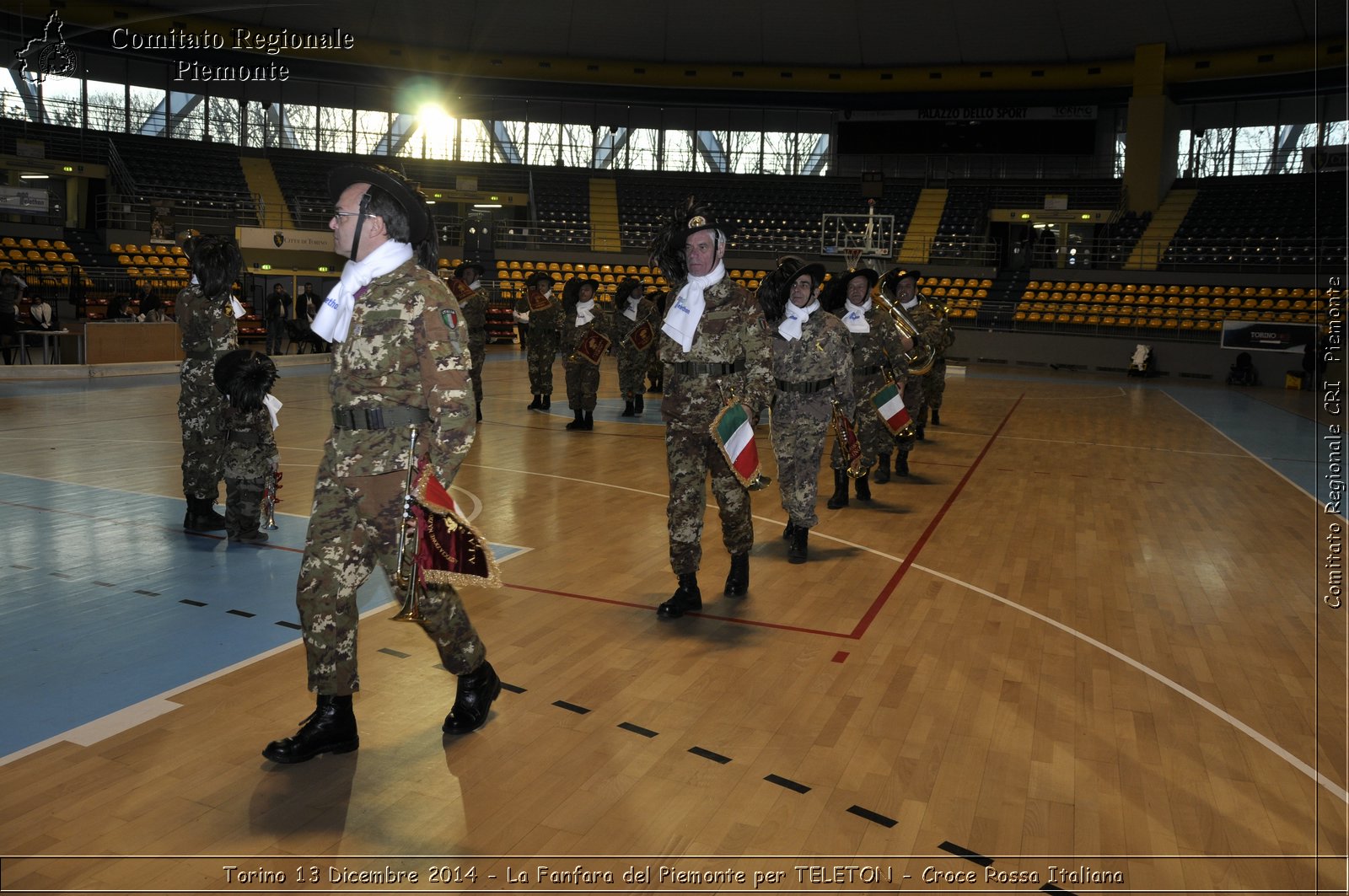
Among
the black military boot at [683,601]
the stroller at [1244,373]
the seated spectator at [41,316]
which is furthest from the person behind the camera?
the stroller at [1244,373]

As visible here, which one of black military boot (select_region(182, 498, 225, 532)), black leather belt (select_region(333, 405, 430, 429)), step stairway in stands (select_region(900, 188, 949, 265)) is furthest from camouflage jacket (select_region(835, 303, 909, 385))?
step stairway in stands (select_region(900, 188, 949, 265))

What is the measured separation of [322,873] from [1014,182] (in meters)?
38.7

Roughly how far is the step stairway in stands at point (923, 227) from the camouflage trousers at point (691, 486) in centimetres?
2937

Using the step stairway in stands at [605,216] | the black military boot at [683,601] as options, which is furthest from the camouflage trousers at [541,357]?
the step stairway in stands at [605,216]

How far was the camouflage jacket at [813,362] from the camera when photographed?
730cm

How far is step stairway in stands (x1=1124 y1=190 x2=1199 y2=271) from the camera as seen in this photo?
103 ft

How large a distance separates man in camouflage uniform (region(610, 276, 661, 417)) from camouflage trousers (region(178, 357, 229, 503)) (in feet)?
23.9

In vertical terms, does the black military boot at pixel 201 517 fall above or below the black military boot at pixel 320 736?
above

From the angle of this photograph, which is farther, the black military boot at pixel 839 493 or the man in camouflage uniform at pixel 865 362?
the black military boot at pixel 839 493

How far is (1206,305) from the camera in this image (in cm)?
2825

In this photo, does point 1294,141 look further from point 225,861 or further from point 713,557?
point 225,861

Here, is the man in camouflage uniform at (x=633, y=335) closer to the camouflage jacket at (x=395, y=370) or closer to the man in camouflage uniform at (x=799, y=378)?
the man in camouflage uniform at (x=799, y=378)

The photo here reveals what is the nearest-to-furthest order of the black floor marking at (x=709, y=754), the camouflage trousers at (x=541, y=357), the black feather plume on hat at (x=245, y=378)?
1. the black floor marking at (x=709, y=754)
2. the black feather plume on hat at (x=245, y=378)
3. the camouflage trousers at (x=541, y=357)

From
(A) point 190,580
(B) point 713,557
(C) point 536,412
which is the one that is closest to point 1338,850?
(B) point 713,557
